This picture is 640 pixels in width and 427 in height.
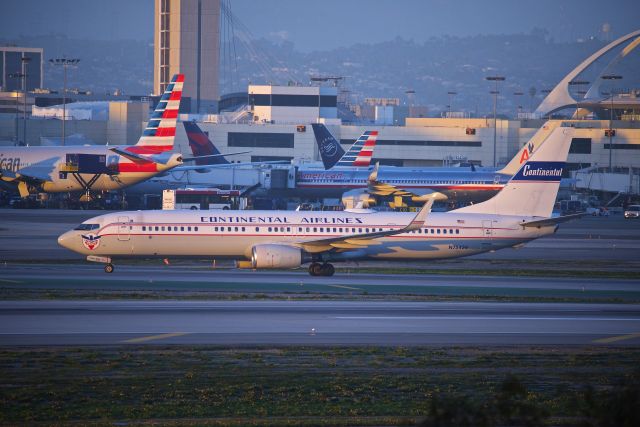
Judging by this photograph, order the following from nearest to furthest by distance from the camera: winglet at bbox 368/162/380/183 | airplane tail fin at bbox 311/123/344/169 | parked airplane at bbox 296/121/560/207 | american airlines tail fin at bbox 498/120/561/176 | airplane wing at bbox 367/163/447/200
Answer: american airlines tail fin at bbox 498/120/561/176
winglet at bbox 368/162/380/183
airplane wing at bbox 367/163/447/200
parked airplane at bbox 296/121/560/207
airplane tail fin at bbox 311/123/344/169

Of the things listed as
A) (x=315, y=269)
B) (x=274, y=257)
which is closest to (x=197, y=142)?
(x=315, y=269)

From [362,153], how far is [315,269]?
6075 centimetres

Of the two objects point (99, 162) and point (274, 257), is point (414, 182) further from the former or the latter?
point (274, 257)

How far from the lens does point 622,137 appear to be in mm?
137875

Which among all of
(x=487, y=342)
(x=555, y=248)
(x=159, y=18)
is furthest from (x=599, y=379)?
(x=159, y=18)

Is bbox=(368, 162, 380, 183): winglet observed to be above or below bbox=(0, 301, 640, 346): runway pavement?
above

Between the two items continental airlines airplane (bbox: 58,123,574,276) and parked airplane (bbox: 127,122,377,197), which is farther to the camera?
parked airplane (bbox: 127,122,377,197)

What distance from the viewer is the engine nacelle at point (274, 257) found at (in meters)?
44.2

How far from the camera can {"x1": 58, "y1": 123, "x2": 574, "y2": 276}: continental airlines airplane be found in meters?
44.7

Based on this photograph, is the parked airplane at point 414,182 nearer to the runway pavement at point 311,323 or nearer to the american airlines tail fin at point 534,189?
the american airlines tail fin at point 534,189

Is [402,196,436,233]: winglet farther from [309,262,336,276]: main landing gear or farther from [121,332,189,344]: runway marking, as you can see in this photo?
[121,332,189,344]: runway marking

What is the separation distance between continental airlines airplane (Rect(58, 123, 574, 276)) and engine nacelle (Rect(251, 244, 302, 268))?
5 centimetres

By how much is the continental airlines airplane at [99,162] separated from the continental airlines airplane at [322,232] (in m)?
40.9

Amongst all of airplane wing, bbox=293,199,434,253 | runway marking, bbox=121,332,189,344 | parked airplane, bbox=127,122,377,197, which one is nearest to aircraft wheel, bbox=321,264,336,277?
airplane wing, bbox=293,199,434,253
